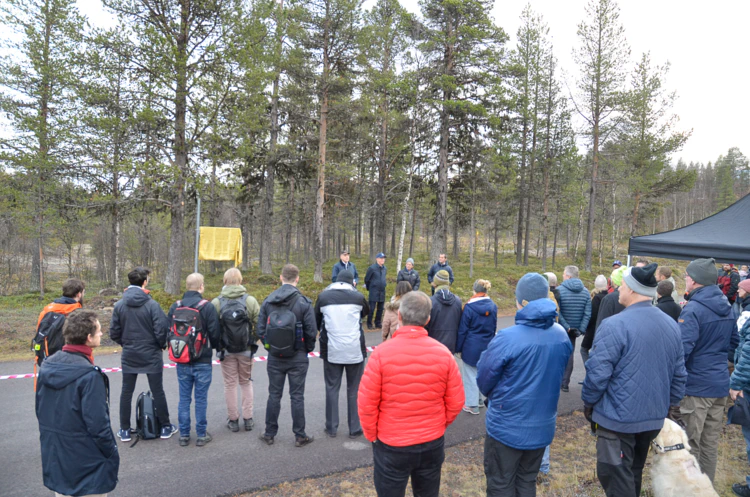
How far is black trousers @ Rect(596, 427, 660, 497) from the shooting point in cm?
307

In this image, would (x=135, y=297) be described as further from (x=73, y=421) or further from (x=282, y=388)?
(x=73, y=421)

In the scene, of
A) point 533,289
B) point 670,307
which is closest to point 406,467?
point 533,289

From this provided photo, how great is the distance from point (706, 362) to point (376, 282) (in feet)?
24.6

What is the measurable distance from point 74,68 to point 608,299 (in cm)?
1507

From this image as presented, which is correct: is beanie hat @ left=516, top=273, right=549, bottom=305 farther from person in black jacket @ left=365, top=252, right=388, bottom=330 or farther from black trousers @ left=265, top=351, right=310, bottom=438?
person in black jacket @ left=365, top=252, right=388, bottom=330

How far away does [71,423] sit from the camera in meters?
2.79

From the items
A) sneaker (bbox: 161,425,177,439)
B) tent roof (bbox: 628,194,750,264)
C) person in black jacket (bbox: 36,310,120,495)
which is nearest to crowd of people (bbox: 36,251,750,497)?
person in black jacket (bbox: 36,310,120,495)

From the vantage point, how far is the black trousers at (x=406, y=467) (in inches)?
105

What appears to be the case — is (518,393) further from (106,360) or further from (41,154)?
(41,154)

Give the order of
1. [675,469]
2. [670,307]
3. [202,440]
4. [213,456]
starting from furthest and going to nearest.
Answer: [670,307] < [202,440] < [213,456] < [675,469]

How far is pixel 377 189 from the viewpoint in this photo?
79.0 ft

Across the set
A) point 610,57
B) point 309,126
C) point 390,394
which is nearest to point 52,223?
point 309,126

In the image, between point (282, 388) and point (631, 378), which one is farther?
point (282, 388)

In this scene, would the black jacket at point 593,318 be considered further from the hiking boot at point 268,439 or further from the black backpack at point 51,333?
the black backpack at point 51,333
